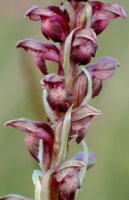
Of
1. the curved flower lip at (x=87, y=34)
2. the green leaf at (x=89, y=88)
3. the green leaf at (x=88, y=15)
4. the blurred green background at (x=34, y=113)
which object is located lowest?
the blurred green background at (x=34, y=113)

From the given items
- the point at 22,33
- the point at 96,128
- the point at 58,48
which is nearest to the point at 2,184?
the point at 96,128

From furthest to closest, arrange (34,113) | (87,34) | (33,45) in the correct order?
1. (34,113)
2. (33,45)
3. (87,34)

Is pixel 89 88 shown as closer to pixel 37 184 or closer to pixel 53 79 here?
pixel 53 79

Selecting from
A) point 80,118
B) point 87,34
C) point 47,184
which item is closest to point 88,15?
point 87,34

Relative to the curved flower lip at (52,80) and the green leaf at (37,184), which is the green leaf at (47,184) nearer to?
the green leaf at (37,184)

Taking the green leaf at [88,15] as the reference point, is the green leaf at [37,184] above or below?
below

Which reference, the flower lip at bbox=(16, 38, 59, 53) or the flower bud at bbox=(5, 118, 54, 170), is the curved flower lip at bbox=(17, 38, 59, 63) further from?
the flower bud at bbox=(5, 118, 54, 170)

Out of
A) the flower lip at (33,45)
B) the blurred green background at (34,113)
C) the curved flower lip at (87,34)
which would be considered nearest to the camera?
the curved flower lip at (87,34)

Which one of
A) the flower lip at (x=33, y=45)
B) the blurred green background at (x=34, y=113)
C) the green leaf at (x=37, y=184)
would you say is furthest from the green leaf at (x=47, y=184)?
the blurred green background at (x=34, y=113)
